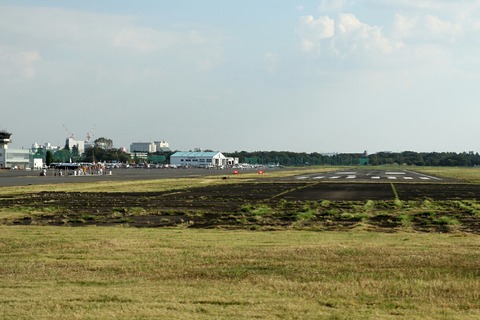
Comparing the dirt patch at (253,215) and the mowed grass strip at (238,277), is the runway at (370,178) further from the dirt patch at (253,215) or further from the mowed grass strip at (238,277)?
the mowed grass strip at (238,277)

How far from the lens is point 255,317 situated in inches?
407

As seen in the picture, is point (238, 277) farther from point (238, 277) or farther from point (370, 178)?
point (370, 178)

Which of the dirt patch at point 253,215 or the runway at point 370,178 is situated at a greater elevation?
the runway at point 370,178

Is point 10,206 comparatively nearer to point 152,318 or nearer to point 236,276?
point 236,276

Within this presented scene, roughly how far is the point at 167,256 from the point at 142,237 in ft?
16.5

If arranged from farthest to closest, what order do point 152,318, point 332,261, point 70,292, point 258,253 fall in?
point 258,253 → point 332,261 → point 70,292 → point 152,318

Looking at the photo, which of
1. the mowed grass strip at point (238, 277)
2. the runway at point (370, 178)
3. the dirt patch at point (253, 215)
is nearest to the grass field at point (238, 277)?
the mowed grass strip at point (238, 277)

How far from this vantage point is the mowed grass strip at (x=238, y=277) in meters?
10.9

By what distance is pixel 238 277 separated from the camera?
13906mm

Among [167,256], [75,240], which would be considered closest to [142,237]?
[75,240]

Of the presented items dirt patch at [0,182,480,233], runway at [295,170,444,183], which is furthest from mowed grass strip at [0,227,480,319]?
runway at [295,170,444,183]

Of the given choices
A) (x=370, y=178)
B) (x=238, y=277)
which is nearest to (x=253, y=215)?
(x=238, y=277)

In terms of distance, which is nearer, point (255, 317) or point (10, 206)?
point (255, 317)

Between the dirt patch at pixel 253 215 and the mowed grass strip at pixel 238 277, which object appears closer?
the mowed grass strip at pixel 238 277
